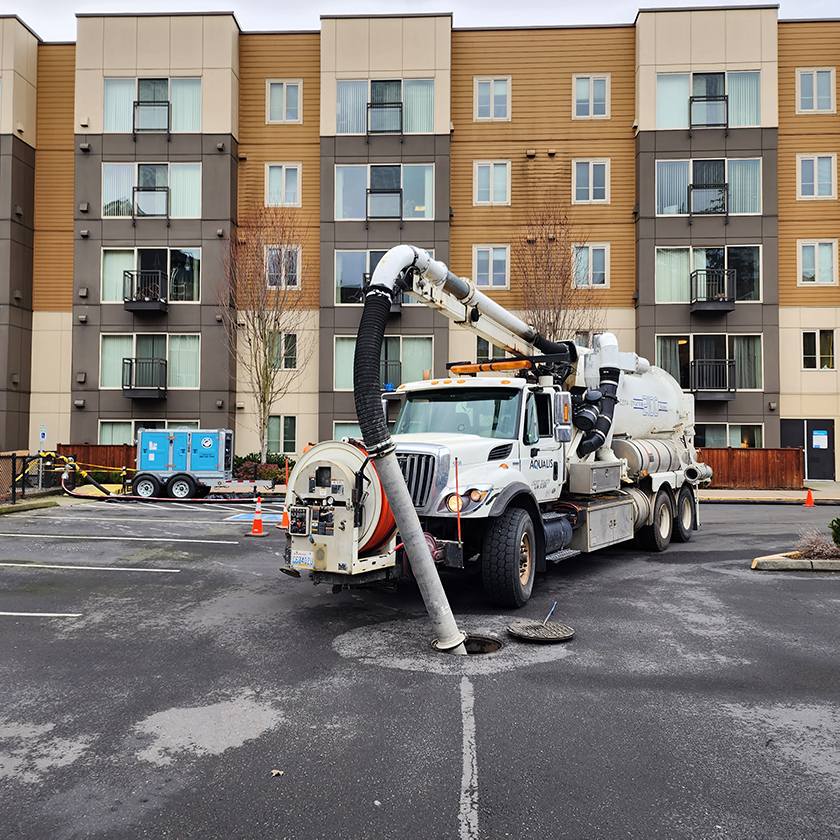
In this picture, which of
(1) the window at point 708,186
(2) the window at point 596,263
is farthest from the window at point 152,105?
(1) the window at point 708,186

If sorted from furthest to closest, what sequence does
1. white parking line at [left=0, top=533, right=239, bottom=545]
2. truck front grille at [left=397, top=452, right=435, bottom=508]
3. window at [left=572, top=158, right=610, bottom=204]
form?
window at [left=572, top=158, right=610, bottom=204]
white parking line at [left=0, top=533, right=239, bottom=545]
truck front grille at [left=397, top=452, right=435, bottom=508]

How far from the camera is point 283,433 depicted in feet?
96.4

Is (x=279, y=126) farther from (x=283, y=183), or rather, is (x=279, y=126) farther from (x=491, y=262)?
(x=491, y=262)

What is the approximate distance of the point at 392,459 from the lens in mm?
6391

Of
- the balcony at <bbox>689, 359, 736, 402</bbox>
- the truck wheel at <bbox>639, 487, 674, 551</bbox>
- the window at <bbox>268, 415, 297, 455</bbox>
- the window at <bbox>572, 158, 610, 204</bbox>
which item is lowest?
the truck wheel at <bbox>639, 487, 674, 551</bbox>

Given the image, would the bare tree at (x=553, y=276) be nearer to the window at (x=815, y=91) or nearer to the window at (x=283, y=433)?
the window at (x=815, y=91)

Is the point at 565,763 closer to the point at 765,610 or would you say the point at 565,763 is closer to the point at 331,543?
the point at 331,543

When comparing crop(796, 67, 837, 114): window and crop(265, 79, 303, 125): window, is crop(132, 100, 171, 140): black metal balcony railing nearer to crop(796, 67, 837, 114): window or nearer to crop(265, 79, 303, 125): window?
crop(265, 79, 303, 125): window

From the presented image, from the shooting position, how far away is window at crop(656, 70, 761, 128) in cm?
2817

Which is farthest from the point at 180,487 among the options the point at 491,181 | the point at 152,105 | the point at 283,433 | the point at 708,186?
the point at 708,186

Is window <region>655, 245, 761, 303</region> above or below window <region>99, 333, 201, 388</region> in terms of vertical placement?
above

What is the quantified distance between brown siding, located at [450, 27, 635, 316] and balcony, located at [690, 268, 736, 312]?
2.46 meters

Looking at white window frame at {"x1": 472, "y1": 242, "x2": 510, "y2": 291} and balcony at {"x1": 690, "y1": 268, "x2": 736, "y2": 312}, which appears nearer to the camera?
balcony at {"x1": 690, "y1": 268, "x2": 736, "y2": 312}

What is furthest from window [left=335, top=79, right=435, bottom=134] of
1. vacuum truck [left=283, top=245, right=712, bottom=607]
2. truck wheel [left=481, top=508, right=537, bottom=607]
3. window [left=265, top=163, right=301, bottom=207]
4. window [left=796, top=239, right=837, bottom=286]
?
truck wheel [left=481, top=508, right=537, bottom=607]
